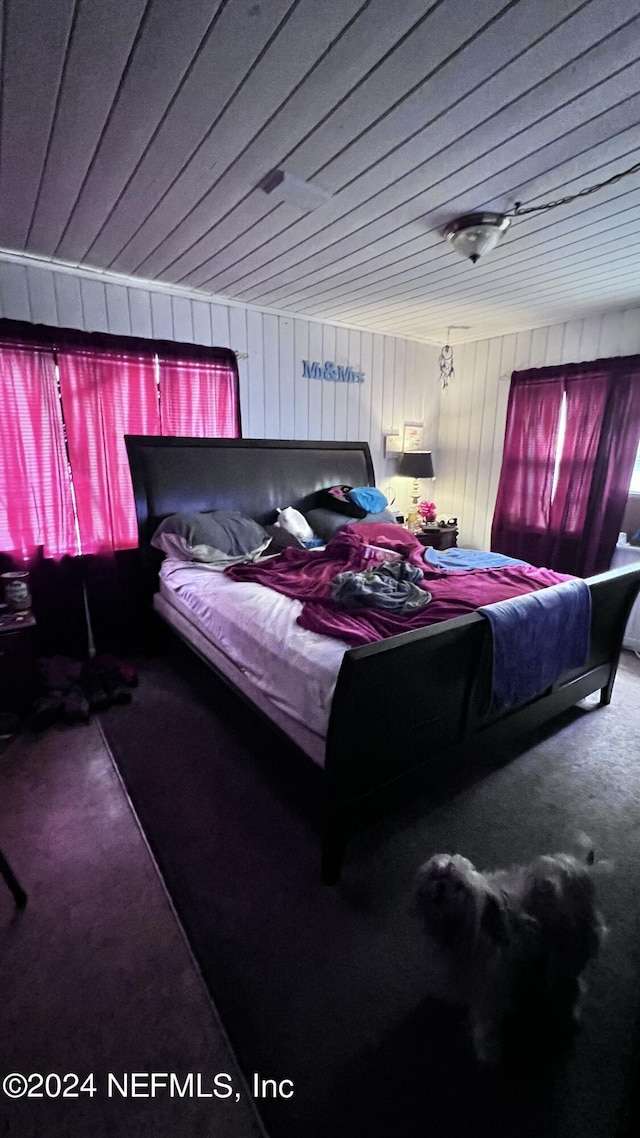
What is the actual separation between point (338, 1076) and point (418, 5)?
246 cm

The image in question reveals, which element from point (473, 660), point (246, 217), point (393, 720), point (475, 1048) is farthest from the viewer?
point (246, 217)

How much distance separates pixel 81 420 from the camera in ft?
9.53

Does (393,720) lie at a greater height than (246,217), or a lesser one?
lesser

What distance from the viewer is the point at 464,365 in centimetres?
452

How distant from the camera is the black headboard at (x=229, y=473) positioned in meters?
3.08

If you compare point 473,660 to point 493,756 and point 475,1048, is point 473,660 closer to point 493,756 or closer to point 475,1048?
point 493,756

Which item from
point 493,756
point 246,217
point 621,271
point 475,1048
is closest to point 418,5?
point 246,217

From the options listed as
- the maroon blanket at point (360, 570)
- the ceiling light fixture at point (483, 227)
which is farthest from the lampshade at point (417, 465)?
the ceiling light fixture at point (483, 227)

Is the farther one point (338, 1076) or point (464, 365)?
point (464, 365)

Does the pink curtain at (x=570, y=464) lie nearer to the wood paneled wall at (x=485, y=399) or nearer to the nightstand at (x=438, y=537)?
the wood paneled wall at (x=485, y=399)

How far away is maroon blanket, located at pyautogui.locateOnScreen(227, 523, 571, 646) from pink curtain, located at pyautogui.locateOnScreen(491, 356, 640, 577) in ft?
4.89

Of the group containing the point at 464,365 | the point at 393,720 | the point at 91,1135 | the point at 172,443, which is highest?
the point at 464,365

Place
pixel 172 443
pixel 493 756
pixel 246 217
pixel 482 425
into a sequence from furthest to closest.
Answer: pixel 482 425, pixel 172 443, pixel 493 756, pixel 246 217

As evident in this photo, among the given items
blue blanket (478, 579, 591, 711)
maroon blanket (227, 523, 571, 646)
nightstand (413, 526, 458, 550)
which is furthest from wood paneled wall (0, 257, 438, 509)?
blue blanket (478, 579, 591, 711)
